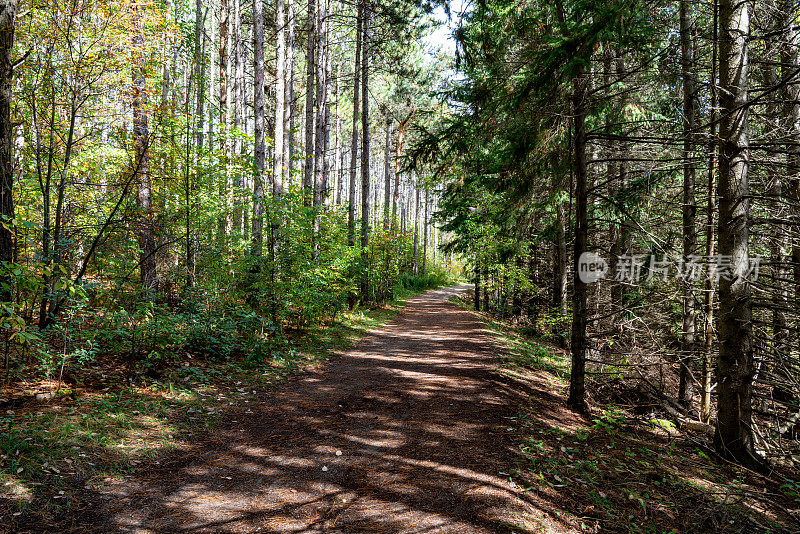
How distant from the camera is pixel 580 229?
541 cm

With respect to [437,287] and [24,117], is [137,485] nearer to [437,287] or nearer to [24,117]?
[24,117]

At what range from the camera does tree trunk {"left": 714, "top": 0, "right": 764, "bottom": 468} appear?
439cm

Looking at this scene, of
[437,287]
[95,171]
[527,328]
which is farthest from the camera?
[437,287]

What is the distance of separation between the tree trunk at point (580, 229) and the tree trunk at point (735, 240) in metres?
1.47

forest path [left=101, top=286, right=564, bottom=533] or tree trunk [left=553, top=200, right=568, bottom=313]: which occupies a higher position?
tree trunk [left=553, top=200, right=568, bottom=313]

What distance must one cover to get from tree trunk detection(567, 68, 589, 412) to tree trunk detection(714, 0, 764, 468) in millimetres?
1470

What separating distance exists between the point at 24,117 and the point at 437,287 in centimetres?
3065

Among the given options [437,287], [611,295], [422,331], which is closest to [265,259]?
[422,331]

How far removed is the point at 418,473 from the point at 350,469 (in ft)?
2.11

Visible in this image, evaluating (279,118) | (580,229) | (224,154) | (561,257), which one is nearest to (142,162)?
(224,154)

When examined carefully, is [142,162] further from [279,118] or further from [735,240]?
[735,240]

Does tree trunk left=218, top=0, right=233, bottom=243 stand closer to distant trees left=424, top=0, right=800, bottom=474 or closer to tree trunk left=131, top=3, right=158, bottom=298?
tree trunk left=131, top=3, right=158, bottom=298

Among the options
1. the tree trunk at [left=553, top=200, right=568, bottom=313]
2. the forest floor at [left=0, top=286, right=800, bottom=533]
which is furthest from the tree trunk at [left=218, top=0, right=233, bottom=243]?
the tree trunk at [left=553, top=200, right=568, bottom=313]

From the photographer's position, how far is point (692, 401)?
7094 millimetres
